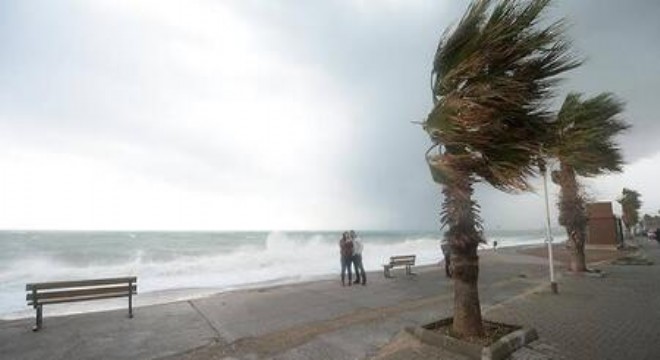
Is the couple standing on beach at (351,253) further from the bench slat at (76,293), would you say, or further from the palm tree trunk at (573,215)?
the palm tree trunk at (573,215)

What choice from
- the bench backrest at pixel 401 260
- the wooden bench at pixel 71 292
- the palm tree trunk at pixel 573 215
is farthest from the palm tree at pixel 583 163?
the wooden bench at pixel 71 292

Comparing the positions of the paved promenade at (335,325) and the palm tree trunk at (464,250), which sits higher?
the palm tree trunk at (464,250)

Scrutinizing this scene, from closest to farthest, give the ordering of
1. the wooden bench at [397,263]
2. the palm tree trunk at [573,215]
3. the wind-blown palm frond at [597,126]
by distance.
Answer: the wind-blown palm frond at [597,126] < the palm tree trunk at [573,215] < the wooden bench at [397,263]

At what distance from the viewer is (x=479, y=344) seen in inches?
230

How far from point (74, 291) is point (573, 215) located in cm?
1631

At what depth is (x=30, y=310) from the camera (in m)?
11.4

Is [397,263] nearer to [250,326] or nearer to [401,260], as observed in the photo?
[401,260]

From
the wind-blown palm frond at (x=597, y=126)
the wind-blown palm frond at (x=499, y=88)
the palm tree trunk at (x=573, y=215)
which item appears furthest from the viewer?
the palm tree trunk at (x=573, y=215)

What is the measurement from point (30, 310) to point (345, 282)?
9.19 meters

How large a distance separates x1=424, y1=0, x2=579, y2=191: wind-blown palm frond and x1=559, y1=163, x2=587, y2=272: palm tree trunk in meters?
11.0

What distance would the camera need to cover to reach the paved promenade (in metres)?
6.34

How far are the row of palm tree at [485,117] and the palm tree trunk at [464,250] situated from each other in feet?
0.05

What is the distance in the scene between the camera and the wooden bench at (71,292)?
8.33 m

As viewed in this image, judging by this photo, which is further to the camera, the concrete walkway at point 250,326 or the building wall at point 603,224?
the building wall at point 603,224
